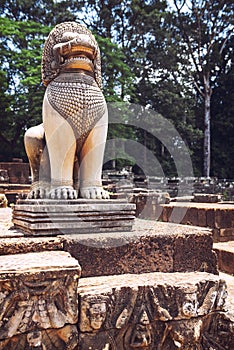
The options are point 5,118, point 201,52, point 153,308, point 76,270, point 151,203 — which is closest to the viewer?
point 76,270

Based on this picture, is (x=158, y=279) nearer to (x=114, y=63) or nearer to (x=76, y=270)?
(x=76, y=270)

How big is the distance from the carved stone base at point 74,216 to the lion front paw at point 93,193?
120 millimetres

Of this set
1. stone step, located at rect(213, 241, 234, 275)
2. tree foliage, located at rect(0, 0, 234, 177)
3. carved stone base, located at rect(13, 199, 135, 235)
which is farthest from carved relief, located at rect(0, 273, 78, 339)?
tree foliage, located at rect(0, 0, 234, 177)

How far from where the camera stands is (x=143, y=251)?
2.24 m

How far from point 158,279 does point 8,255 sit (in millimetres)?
861

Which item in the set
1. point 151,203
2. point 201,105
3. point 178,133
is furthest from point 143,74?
point 151,203

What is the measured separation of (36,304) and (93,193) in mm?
1068

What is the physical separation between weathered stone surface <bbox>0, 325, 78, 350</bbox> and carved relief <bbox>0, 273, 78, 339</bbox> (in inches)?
1.3

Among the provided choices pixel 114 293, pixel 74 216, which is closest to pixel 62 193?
pixel 74 216

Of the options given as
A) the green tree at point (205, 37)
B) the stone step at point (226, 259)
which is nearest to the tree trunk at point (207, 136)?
the green tree at point (205, 37)

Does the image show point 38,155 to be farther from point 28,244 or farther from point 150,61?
point 150,61

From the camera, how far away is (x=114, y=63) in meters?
15.9

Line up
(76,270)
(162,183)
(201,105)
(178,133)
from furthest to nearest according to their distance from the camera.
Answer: (201,105)
(178,133)
(162,183)
(76,270)

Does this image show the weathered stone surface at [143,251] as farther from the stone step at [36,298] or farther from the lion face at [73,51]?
the lion face at [73,51]
